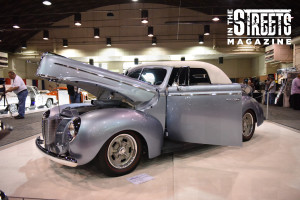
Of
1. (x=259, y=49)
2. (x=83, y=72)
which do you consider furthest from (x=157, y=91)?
(x=259, y=49)

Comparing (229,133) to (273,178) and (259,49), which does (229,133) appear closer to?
(273,178)

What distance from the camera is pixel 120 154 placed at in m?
3.17

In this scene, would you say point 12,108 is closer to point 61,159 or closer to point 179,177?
point 61,159

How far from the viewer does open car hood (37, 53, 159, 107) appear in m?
3.07

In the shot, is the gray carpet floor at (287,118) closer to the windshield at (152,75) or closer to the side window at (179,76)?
the side window at (179,76)

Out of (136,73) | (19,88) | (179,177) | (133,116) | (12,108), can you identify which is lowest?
(179,177)

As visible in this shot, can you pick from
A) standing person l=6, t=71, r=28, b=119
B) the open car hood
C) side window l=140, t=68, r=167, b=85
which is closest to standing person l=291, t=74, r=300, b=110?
side window l=140, t=68, r=167, b=85

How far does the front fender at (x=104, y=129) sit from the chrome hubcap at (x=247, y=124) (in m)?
2.58

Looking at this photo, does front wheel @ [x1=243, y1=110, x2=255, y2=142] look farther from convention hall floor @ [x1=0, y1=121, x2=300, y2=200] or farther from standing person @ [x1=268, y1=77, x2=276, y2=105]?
standing person @ [x1=268, y1=77, x2=276, y2=105]

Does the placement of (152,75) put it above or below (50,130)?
above

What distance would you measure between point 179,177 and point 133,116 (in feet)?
3.42

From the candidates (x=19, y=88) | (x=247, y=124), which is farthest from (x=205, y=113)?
(x=19, y=88)

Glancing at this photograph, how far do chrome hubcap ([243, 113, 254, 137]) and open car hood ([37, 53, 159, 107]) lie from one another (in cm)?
246

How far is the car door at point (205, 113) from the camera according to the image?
3.65 meters
